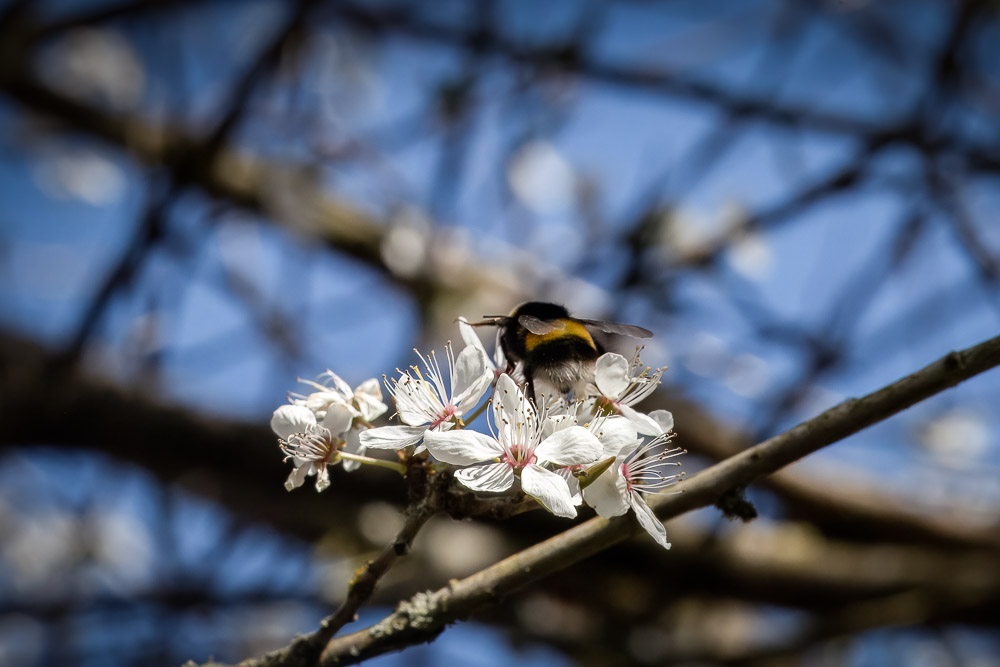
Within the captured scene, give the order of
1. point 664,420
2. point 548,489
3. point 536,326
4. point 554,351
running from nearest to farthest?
point 548,489
point 664,420
point 536,326
point 554,351

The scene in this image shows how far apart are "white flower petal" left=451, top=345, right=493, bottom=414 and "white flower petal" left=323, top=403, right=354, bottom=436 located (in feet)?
0.46

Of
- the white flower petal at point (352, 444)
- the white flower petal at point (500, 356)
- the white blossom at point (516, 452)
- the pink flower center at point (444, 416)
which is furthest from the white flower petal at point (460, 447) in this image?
the white flower petal at point (500, 356)

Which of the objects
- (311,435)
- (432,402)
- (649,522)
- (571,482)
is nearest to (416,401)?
(432,402)

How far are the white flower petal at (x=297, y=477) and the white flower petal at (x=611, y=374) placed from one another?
41 centimetres

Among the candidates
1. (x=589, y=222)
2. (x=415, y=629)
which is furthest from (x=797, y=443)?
(x=589, y=222)

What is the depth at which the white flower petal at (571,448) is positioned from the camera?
84 centimetres

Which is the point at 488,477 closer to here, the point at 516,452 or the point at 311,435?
the point at 516,452

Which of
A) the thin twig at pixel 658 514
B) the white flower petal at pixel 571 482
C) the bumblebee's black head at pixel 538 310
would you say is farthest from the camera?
the bumblebee's black head at pixel 538 310

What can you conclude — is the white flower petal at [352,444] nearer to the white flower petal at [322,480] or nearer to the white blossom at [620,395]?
the white flower petal at [322,480]

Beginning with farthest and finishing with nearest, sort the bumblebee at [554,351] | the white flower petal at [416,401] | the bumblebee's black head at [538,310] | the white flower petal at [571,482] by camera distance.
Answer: the bumblebee's black head at [538,310] → the bumblebee at [554,351] → the white flower petal at [416,401] → the white flower petal at [571,482]

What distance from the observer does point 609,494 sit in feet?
2.73

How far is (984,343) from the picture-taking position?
0.76 meters

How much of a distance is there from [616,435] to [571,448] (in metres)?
0.05

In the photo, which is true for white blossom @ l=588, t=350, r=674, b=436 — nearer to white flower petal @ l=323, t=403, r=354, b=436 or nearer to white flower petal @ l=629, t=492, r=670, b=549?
white flower petal @ l=629, t=492, r=670, b=549
